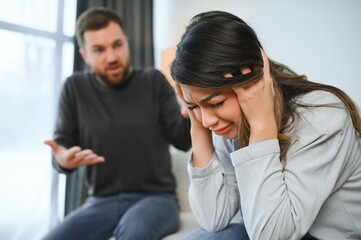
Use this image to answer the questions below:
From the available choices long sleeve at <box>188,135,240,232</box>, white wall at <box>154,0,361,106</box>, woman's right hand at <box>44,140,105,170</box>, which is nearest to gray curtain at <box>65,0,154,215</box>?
woman's right hand at <box>44,140,105,170</box>

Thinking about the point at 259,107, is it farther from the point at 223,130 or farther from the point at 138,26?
the point at 138,26

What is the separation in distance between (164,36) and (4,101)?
3.75 feet

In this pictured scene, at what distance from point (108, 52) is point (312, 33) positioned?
0.90m

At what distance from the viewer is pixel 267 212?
0.69 metres

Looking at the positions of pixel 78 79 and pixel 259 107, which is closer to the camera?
pixel 259 107

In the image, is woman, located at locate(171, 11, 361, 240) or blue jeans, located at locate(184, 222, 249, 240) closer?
woman, located at locate(171, 11, 361, 240)

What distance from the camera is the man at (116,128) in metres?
1.40

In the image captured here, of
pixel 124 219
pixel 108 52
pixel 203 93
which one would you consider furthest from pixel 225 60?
pixel 108 52

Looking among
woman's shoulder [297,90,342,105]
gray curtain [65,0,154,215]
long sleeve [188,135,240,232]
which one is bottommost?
long sleeve [188,135,240,232]

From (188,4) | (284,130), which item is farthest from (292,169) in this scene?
(188,4)

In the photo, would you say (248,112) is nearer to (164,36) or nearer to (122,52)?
(122,52)

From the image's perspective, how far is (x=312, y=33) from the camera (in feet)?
3.44

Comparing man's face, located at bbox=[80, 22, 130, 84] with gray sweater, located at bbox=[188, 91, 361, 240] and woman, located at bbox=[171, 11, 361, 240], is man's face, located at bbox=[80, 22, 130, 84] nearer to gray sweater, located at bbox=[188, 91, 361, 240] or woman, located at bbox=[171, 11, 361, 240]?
woman, located at bbox=[171, 11, 361, 240]

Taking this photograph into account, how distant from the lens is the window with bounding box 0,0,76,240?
1768 mm
